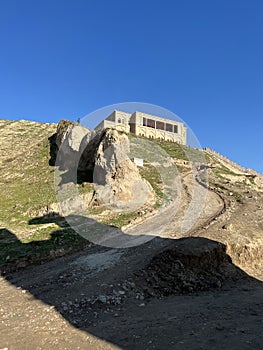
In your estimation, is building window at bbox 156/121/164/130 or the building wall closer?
the building wall

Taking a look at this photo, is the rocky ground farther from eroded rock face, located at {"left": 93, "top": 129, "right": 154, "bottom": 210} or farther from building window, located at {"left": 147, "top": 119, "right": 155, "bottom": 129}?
building window, located at {"left": 147, "top": 119, "right": 155, "bottom": 129}

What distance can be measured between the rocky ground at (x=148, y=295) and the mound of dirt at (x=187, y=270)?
0.04 metres

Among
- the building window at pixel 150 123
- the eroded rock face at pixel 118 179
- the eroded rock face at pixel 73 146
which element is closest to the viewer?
the eroded rock face at pixel 118 179

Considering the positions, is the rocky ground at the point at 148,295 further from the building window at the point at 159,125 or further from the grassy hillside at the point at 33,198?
the building window at the point at 159,125

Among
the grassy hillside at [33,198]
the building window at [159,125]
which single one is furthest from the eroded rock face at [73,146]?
the building window at [159,125]

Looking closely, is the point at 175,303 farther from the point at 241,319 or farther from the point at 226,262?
the point at 226,262

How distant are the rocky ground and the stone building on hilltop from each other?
41.2 meters

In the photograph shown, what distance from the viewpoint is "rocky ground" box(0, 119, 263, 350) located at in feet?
25.2

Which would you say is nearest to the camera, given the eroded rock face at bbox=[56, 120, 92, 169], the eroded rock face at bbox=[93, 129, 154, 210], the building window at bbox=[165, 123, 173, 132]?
the eroded rock face at bbox=[93, 129, 154, 210]

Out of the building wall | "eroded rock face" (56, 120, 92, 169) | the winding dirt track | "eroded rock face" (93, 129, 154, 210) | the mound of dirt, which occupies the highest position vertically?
the building wall

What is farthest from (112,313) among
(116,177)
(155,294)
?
(116,177)

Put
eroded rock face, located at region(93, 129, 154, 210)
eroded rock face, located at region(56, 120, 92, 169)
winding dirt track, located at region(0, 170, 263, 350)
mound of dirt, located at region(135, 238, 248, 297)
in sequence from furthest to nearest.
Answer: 1. eroded rock face, located at region(56, 120, 92, 169)
2. eroded rock face, located at region(93, 129, 154, 210)
3. mound of dirt, located at region(135, 238, 248, 297)
4. winding dirt track, located at region(0, 170, 263, 350)

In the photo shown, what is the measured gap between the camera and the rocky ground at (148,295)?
769cm

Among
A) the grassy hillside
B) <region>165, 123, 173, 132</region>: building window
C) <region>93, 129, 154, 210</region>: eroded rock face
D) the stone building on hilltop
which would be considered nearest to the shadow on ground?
the grassy hillside
